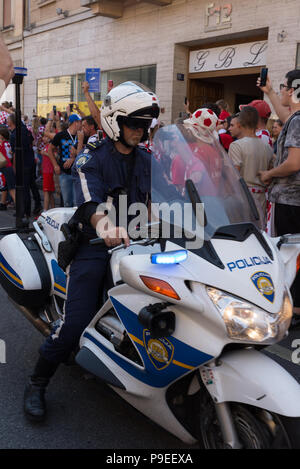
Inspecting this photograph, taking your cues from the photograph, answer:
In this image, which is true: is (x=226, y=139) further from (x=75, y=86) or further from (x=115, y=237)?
(x=75, y=86)

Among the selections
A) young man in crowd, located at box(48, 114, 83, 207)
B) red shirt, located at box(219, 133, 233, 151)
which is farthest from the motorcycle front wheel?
young man in crowd, located at box(48, 114, 83, 207)

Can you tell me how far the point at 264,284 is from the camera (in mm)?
2012

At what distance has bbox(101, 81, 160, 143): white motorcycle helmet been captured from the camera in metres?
2.55

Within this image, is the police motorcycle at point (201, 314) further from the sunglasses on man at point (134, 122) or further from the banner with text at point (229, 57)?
the banner with text at point (229, 57)

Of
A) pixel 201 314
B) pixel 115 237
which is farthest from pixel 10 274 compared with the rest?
pixel 201 314

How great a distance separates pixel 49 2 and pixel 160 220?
61.0ft

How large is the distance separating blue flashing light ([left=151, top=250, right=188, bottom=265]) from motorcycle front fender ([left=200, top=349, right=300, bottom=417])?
1.47 ft

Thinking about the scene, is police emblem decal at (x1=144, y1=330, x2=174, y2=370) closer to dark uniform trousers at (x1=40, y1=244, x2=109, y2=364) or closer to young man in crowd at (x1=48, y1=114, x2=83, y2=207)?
dark uniform trousers at (x1=40, y1=244, x2=109, y2=364)

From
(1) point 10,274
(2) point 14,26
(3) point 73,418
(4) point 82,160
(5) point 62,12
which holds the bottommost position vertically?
(3) point 73,418

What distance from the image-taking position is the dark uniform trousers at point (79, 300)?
2.70m

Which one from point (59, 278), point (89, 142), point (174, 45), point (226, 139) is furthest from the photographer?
point (174, 45)

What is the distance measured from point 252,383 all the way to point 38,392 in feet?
4.73
